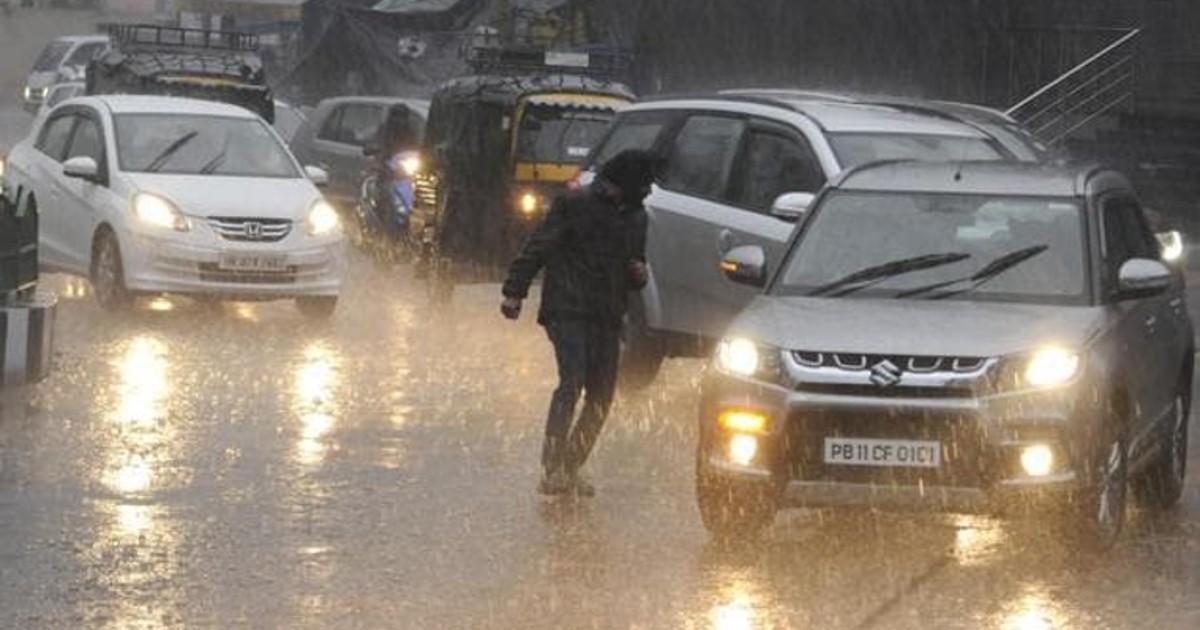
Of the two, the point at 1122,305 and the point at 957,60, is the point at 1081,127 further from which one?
the point at 1122,305

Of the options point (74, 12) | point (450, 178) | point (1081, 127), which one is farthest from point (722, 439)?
point (74, 12)

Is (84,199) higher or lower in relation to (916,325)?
higher

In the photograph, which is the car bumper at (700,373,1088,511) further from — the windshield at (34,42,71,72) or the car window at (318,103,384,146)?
the windshield at (34,42,71,72)

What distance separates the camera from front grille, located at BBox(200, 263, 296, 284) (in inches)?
776

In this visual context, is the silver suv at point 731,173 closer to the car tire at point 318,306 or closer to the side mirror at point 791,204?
the side mirror at point 791,204

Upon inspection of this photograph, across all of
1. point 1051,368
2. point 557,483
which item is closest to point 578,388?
point 557,483

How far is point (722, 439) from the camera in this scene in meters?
10.8

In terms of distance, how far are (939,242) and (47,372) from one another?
609 centimetres

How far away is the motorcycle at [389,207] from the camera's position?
25.1m

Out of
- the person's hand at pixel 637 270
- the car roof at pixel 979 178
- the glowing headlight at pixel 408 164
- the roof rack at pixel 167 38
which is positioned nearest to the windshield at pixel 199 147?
the glowing headlight at pixel 408 164

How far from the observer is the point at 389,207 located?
2558 centimetres

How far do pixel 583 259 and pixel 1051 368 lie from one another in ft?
8.11

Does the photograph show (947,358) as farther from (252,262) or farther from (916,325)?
(252,262)

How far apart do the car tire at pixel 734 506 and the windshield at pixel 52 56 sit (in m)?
42.1
